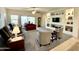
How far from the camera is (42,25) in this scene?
6.63ft

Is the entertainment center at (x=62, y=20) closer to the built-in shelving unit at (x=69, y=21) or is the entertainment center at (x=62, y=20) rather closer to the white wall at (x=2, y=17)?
the built-in shelving unit at (x=69, y=21)

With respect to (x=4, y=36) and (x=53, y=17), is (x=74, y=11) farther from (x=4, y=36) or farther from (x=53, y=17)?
(x=4, y=36)

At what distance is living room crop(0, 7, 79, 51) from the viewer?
182 centimetres

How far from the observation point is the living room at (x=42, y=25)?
1824 millimetres

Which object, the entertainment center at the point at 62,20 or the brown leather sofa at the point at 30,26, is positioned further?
the brown leather sofa at the point at 30,26

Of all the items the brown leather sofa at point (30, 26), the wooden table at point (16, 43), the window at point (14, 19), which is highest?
the window at point (14, 19)

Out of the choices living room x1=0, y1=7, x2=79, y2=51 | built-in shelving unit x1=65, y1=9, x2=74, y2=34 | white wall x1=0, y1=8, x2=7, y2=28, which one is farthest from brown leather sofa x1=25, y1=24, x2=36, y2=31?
built-in shelving unit x1=65, y1=9, x2=74, y2=34

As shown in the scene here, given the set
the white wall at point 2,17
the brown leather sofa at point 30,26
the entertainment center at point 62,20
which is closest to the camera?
the white wall at point 2,17

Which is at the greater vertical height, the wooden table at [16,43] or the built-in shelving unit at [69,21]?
the built-in shelving unit at [69,21]

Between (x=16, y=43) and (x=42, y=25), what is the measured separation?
0.57 metres

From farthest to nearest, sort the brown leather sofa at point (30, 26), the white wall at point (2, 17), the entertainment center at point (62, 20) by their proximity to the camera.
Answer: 1. the brown leather sofa at point (30, 26)
2. the entertainment center at point (62, 20)
3. the white wall at point (2, 17)

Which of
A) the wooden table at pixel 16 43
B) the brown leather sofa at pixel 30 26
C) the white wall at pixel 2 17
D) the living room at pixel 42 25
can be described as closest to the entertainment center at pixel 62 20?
the living room at pixel 42 25

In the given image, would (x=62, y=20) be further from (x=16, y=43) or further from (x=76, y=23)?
(x=16, y=43)
